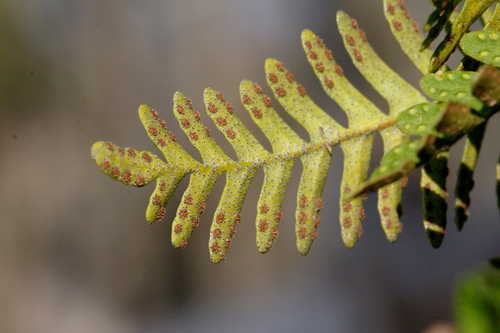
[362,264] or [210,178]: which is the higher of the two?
[210,178]

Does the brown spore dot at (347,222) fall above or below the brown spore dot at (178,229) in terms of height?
below

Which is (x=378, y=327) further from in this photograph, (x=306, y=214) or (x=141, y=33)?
(x=306, y=214)

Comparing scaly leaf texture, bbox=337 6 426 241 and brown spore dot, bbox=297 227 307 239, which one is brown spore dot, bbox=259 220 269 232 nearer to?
brown spore dot, bbox=297 227 307 239

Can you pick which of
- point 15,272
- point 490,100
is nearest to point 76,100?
point 15,272

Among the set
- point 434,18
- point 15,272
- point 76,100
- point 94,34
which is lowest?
point 15,272

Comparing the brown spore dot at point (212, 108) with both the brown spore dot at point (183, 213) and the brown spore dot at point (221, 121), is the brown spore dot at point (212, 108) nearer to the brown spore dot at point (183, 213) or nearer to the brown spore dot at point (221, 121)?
the brown spore dot at point (221, 121)

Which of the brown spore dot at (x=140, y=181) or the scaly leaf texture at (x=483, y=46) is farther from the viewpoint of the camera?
the brown spore dot at (x=140, y=181)

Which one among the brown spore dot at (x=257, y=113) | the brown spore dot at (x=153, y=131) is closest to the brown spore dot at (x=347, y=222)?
the brown spore dot at (x=257, y=113)
